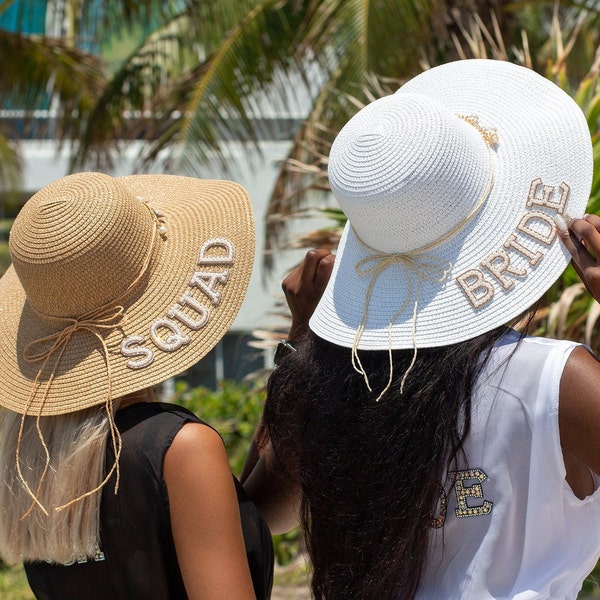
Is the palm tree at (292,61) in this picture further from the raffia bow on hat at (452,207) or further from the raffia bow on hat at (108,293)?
the raffia bow on hat at (452,207)

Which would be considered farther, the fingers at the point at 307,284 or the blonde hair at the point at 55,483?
the fingers at the point at 307,284

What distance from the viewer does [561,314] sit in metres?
4.02

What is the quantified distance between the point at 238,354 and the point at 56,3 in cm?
482

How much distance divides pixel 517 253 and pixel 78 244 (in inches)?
32.0

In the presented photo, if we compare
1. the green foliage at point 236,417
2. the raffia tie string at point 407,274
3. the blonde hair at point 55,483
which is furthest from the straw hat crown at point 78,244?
the green foliage at point 236,417

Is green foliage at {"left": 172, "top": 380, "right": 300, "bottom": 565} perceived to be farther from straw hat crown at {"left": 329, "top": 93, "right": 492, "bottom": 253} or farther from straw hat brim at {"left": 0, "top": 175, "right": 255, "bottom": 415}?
straw hat crown at {"left": 329, "top": 93, "right": 492, "bottom": 253}

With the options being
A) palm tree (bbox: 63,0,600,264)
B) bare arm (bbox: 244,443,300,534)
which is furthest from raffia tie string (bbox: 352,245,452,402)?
palm tree (bbox: 63,0,600,264)

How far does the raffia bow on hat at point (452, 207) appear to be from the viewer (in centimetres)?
164

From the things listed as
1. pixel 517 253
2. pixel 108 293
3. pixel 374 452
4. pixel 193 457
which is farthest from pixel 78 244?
pixel 517 253

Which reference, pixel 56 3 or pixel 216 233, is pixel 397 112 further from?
pixel 56 3

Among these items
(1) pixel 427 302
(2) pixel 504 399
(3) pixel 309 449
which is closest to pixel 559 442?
(2) pixel 504 399

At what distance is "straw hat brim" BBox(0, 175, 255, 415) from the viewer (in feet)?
5.87

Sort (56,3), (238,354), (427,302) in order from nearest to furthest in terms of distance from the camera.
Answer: (427,302) < (56,3) < (238,354)

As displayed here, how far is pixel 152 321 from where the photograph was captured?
6.01ft
